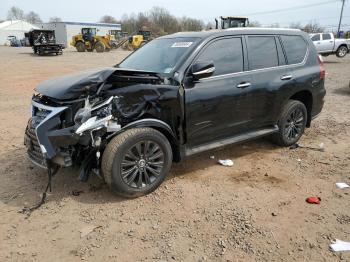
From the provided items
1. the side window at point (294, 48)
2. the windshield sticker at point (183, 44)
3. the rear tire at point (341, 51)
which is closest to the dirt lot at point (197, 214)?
the side window at point (294, 48)

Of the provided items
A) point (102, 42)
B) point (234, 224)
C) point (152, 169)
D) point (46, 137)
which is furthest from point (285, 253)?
point (102, 42)

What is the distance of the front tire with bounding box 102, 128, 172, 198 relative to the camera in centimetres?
371

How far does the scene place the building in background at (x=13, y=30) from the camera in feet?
247

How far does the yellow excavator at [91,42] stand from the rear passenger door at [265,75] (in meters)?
32.7

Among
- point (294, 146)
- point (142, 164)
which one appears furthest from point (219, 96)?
point (294, 146)

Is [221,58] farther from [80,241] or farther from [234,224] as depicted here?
[80,241]

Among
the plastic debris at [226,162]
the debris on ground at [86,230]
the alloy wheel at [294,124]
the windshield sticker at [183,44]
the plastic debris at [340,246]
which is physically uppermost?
the windshield sticker at [183,44]

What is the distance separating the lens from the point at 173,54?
441 centimetres

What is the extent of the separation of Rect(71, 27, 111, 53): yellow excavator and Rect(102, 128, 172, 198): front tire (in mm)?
33686

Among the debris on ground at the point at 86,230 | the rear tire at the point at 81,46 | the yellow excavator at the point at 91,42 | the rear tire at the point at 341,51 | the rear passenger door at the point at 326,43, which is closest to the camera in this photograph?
the debris on ground at the point at 86,230

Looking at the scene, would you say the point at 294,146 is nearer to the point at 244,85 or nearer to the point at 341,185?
the point at 341,185

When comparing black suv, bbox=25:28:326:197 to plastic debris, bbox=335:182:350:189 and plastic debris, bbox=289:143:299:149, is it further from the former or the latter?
plastic debris, bbox=335:182:350:189

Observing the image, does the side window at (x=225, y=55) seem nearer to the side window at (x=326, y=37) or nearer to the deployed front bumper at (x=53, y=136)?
the deployed front bumper at (x=53, y=136)

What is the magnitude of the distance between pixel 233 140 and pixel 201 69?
4.09 ft
